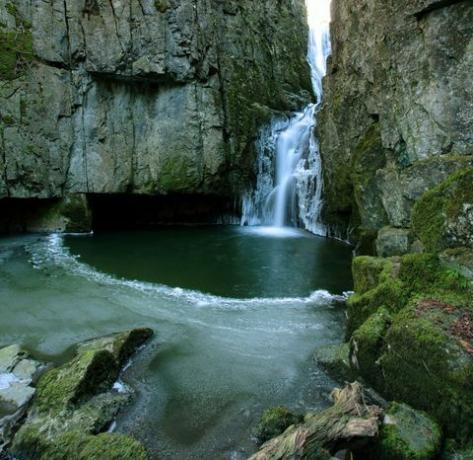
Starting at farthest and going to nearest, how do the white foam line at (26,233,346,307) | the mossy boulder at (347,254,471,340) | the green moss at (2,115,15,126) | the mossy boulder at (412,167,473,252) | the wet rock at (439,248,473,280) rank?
1. the green moss at (2,115,15,126)
2. the white foam line at (26,233,346,307)
3. the mossy boulder at (412,167,473,252)
4. the mossy boulder at (347,254,471,340)
5. the wet rock at (439,248,473,280)

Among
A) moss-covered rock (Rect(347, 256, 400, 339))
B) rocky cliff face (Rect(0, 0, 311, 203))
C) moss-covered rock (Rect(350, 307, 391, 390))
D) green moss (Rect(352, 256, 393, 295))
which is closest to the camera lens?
moss-covered rock (Rect(350, 307, 391, 390))

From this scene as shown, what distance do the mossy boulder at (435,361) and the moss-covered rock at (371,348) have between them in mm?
175

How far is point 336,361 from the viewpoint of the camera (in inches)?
290

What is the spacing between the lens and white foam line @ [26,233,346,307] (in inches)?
450

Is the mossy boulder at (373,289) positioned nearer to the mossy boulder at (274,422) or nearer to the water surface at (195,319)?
the water surface at (195,319)

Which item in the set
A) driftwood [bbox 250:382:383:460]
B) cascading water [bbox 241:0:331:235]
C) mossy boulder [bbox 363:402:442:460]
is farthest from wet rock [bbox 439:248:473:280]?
cascading water [bbox 241:0:331:235]

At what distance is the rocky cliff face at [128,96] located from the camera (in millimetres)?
21016

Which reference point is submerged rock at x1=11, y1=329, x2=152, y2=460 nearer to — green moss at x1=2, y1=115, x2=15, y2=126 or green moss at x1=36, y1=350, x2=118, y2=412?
green moss at x1=36, y1=350, x2=118, y2=412

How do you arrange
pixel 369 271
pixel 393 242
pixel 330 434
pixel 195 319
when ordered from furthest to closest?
pixel 393 242, pixel 195 319, pixel 369 271, pixel 330 434

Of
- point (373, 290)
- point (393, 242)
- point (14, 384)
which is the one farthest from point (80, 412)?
point (393, 242)

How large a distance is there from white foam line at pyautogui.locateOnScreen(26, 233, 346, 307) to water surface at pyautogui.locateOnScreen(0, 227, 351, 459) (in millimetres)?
37

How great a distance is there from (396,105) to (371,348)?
9.12 meters

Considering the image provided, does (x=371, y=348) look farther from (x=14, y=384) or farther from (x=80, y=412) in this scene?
(x=14, y=384)

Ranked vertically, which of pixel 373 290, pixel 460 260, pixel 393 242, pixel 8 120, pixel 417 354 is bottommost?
pixel 417 354
